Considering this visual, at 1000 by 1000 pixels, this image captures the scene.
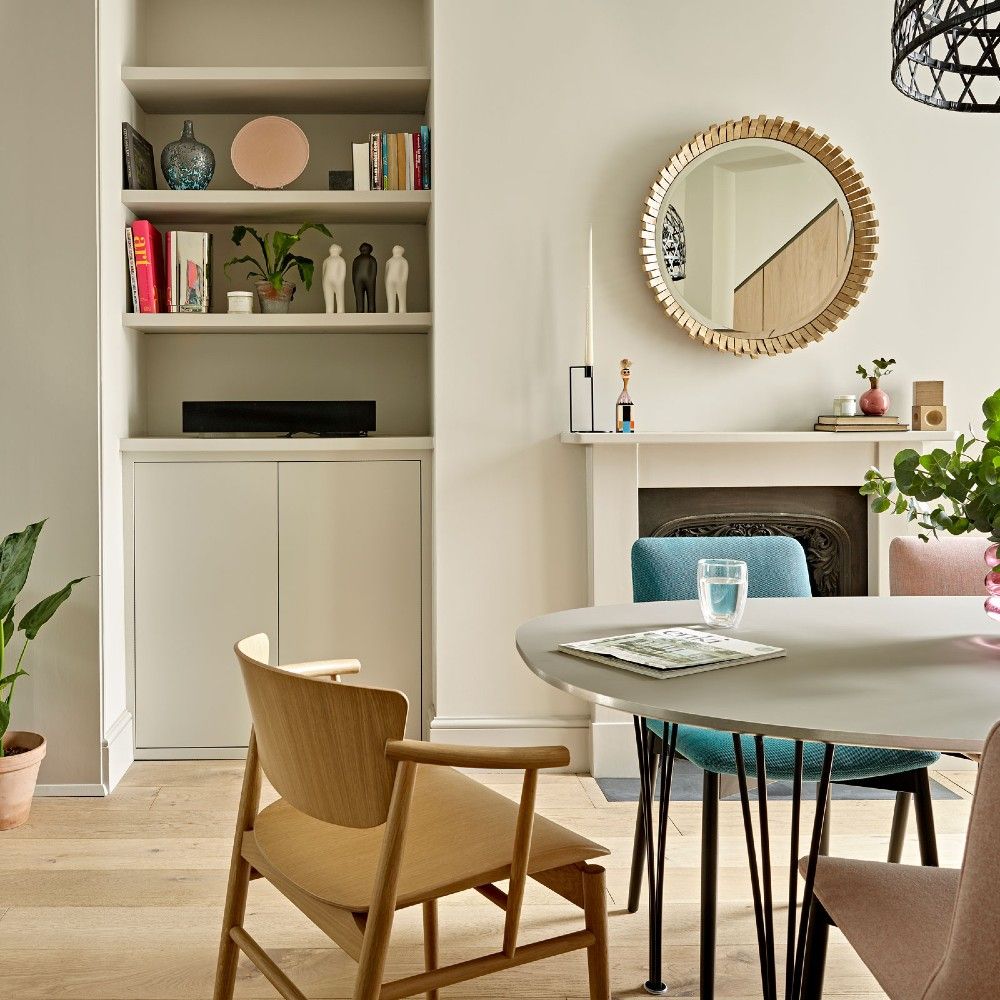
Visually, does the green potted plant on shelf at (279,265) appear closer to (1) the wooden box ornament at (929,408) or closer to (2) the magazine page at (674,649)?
(1) the wooden box ornament at (929,408)

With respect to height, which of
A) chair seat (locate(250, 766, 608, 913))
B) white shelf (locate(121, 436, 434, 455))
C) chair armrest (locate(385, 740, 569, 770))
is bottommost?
chair seat (locate(250, 766, 608, 913))

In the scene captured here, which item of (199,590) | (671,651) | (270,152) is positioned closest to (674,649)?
(671,651)

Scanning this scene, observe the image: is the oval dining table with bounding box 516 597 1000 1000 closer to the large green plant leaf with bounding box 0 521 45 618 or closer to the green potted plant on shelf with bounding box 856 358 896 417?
the green potted plant on shelf with bounding box 856 358 896 417

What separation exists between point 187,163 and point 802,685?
2753mm

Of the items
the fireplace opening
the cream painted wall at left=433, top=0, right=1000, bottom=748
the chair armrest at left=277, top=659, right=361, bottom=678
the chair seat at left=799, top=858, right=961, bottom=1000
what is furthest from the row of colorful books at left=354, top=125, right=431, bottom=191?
the chair seat at left=799, top=858, right=961, bottom=1000

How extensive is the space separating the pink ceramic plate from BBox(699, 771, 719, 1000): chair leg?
7.96 feet

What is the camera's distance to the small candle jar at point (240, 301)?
3361 millimetres

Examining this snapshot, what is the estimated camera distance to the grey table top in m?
1.15

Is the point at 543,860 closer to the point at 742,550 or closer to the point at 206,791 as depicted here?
Result: the point at 742,550

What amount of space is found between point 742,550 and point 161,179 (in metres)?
2.41

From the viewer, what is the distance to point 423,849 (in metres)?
1.48

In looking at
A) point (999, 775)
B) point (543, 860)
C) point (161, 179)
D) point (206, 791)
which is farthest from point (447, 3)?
point (999, 775)

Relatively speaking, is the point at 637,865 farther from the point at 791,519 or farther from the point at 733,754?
the point at 791,519

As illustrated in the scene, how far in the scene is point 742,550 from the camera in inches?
90.2
